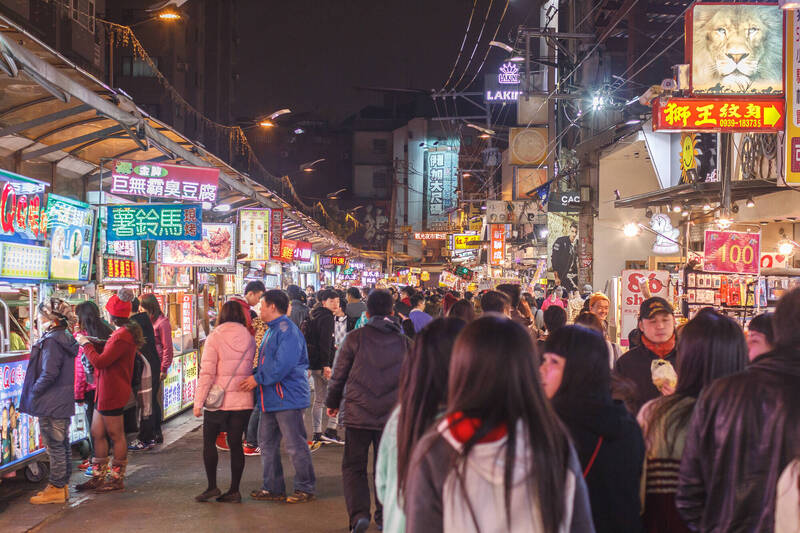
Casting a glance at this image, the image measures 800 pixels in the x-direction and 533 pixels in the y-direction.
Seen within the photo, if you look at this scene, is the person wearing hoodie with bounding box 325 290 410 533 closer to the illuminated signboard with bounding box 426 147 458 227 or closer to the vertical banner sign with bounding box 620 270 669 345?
the vertical banner sign with bounding box 620 270 669 345

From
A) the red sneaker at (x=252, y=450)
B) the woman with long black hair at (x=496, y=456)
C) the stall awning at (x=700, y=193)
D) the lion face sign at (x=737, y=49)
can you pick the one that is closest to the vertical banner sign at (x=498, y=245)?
the stall awning at (x=700, y=193)

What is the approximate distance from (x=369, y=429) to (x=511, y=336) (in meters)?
4.14

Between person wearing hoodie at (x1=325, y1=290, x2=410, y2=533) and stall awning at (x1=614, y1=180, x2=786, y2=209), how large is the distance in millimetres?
9497

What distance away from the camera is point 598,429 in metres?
3.29

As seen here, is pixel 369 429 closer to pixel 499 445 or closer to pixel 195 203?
pixel 499 445

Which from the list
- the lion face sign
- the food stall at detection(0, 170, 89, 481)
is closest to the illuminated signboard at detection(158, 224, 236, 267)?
the food stall at detection(0, 170, 89, 481)

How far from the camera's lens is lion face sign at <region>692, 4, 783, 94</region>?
10734 millimetres

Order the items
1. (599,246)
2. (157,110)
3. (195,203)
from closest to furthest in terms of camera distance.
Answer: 1. (195,203)
2. (599,246)
3. (157,110)

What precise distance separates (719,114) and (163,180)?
8115 mm

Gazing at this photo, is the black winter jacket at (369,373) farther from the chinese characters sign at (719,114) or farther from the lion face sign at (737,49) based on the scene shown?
the lion face sign at (737,49)

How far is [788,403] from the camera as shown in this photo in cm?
309

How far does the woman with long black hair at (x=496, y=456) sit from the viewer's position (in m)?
2.42

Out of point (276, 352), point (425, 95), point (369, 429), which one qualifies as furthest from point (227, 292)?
point (425, 95)

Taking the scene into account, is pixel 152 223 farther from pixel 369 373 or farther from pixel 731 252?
pixel 731 252
